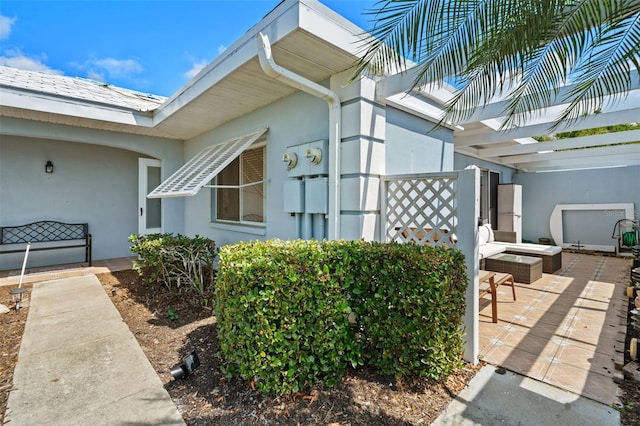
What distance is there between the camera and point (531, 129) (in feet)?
33.3

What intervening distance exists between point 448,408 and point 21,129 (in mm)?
12788

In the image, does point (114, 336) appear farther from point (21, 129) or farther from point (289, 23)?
point (21, 129)

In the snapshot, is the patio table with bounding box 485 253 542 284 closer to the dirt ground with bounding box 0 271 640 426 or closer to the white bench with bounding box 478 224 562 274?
the white bench with bounding box 478 224 562 274

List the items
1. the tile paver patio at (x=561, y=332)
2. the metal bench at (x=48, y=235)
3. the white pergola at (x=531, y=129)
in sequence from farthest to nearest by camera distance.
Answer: the metal bench at (x=48, y=235) < the white pergola at (x=531, y=129) < the tile paver patio at (x=561, y=332)

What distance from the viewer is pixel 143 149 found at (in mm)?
11594

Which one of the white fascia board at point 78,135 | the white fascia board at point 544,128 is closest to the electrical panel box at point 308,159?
the white fascia board at point 544,128

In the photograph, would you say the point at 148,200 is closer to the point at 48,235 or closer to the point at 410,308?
the point at 48,235

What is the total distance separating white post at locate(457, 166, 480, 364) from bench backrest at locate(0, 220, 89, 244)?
42.3 feet

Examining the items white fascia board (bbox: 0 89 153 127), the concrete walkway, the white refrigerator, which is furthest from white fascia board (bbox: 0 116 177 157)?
the white refrigerator

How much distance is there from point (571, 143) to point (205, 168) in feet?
42.8

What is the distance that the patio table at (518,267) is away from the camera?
30.1ft

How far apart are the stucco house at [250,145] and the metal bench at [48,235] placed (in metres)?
0.27

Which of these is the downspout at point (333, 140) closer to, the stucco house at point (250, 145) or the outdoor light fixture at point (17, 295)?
the stucco house at point (250, 145)

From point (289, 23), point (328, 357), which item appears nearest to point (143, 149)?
point (289, 23)
